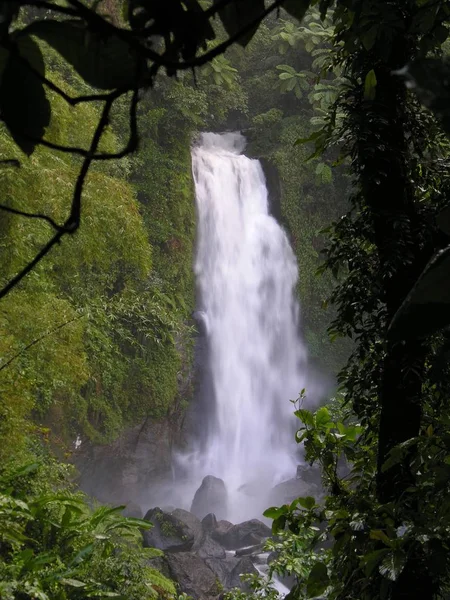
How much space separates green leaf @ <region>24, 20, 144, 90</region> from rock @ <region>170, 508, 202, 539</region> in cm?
826

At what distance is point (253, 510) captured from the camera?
10.0m

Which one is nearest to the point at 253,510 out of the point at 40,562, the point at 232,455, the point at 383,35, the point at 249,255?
the point at 232,455

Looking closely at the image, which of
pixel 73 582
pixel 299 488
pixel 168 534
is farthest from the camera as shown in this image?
pixel 299 488

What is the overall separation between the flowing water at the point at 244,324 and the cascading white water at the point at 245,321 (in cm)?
2

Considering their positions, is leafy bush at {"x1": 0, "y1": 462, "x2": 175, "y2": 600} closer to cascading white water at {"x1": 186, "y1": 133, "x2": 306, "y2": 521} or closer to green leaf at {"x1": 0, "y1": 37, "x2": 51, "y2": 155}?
green leaf at {"x1": 0, "y1": 37, "x2": 51, "y2": 155}

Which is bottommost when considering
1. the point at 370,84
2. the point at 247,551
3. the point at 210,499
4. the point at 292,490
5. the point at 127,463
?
the point at 370,84

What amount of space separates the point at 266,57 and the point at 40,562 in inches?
541

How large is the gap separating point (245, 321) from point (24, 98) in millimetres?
11538

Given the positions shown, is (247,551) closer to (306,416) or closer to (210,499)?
(210,499)

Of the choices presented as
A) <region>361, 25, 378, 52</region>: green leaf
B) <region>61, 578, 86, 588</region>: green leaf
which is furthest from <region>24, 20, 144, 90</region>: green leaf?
<region>61, 578, 86, 588</region>: green leaf

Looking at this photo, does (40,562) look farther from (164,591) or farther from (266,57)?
(266,57)

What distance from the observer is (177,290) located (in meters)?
10.5

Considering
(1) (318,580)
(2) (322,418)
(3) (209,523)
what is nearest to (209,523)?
(3) (209,523)

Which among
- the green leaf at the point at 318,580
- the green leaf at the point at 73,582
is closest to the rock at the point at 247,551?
the green leaf at the point at 73,582
